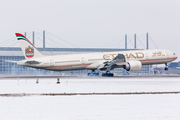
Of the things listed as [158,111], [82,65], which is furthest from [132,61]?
[158,111]

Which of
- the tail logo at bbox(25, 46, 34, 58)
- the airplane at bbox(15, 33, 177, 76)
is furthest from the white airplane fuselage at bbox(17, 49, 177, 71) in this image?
the tail logo at bbox(25, 46, 34, 58)

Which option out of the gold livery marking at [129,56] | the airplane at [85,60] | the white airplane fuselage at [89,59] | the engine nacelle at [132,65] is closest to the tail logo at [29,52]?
the airplane at [85,60]

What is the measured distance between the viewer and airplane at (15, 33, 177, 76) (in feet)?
179

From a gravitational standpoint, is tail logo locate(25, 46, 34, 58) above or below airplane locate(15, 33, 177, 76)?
above

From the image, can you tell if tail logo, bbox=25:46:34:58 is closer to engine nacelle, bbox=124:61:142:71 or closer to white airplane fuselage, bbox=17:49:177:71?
white airplane fuselage, bbox=17:49:177:71

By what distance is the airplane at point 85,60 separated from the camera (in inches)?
2152

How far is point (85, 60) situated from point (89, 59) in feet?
3.16

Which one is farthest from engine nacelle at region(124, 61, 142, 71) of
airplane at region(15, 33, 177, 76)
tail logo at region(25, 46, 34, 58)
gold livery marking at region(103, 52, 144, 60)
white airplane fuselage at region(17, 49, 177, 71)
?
tail logo at region(25, 46, 34, 58)

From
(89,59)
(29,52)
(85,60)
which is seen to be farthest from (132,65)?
(29,52)

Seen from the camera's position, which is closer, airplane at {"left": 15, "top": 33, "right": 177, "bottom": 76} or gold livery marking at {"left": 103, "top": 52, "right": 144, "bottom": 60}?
airplane at {"left": 15, "top": 33, "right": 177, "bottom": 76}

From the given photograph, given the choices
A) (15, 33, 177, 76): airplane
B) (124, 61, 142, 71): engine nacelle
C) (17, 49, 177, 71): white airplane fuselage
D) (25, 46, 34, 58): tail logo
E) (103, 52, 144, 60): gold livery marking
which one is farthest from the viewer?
(103, 52, 144, 60): gold livery marking

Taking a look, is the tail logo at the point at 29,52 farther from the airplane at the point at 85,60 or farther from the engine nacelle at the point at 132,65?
the engine nacelle at the point at 132,65

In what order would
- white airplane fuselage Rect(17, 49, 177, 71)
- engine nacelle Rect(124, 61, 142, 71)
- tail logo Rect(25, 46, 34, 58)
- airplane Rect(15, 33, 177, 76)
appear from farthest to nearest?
engine nacelle Rect(124, 61, 142, 71) < tail logo Rect(25, 46, 34, 58) < white airplane fuselage Rect(17, 49, 177, 71) < airplane Rect(15, 33, 177, 76)

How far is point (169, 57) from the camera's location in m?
62.0
